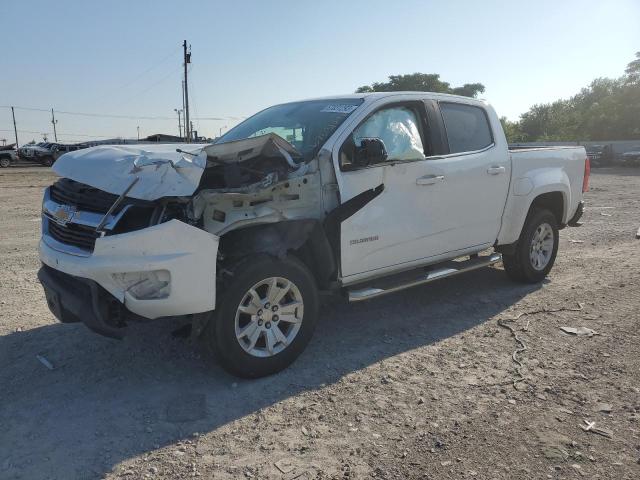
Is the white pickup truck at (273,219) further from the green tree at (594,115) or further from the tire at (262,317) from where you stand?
the green tree at (594,115)

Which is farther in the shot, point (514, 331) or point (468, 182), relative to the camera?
point (468, 182)

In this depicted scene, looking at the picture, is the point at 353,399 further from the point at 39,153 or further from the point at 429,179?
the point at 39,153

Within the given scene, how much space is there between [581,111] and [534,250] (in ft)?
206

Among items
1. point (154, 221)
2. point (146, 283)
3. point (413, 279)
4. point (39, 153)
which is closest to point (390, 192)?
point (413, 279)

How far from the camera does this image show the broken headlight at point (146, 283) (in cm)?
334

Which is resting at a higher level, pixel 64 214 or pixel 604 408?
pixel 64 214

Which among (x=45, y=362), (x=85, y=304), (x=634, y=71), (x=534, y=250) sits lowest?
(x=45, y=362)

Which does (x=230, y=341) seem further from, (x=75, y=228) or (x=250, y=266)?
(x=75, y=228)

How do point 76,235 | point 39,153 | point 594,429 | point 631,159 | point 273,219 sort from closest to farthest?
point 594,429
point 76,235
point 273,219
point 631,159
point 39,153

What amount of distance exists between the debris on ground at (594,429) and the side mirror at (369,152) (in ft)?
7.72

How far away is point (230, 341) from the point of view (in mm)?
3578

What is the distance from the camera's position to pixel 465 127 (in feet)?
17.4

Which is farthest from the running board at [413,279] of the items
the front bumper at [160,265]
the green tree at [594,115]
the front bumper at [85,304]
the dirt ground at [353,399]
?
the green tree at [594,115]

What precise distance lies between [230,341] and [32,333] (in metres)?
2.16
